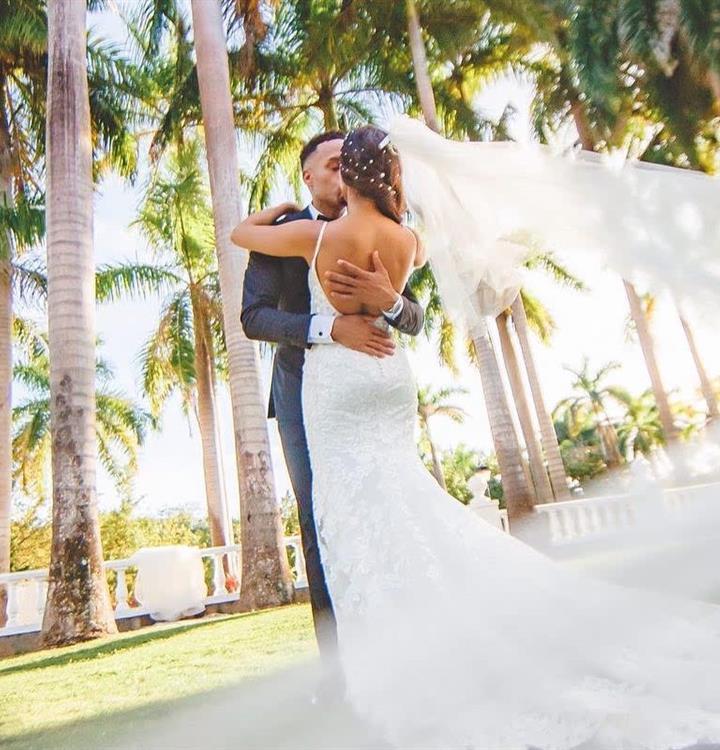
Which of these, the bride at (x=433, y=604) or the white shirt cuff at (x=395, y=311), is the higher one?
the white shirt cuff at (x=395, y=311)

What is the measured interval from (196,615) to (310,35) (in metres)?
12.0

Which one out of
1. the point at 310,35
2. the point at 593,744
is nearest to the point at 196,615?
the point at 593,744

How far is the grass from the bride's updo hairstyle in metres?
2.38

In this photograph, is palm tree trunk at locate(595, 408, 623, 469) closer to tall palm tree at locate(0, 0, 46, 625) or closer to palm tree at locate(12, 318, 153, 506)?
palm tree at locate(12, 318, 153, 506)

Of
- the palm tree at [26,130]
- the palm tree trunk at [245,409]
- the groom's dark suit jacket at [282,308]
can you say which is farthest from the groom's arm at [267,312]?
the palm tree at [26,130]

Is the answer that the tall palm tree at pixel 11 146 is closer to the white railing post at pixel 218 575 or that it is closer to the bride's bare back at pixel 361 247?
the white railing post at pixel 218 575

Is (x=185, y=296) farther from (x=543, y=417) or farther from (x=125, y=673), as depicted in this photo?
(x=125, y=673)

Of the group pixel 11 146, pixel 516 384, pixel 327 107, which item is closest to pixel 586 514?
pixel 516 384

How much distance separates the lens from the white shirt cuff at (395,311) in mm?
2518

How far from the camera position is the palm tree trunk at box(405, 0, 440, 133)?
14008 millimetres

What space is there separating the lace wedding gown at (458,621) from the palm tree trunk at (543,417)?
17.1 metres

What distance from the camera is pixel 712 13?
1365 centimetres

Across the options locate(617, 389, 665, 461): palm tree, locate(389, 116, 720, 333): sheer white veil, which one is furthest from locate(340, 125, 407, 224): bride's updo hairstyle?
locate(617, 389, 665, 461): palm tree

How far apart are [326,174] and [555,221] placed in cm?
140
